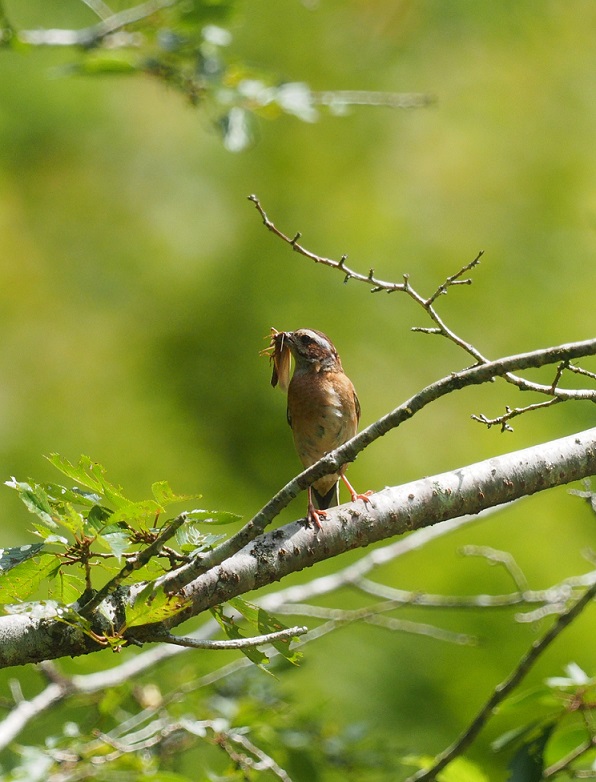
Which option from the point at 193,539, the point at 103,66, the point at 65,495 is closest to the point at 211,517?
the point at 193,539

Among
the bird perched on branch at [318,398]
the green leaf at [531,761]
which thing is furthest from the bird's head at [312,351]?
the green leaf at [531,761]

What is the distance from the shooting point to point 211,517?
2424 millimetres

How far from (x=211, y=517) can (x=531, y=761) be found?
1.58 metres

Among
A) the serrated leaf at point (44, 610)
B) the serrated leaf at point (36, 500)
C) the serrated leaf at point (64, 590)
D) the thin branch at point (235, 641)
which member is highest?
the serrated leaf at point (36, 500)

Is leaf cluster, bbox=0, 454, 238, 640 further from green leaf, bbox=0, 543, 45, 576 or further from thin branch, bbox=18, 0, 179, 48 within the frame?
thin branch, bbox=18, 0, 179, 48

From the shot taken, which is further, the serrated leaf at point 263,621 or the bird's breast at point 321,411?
the bird's breast at point 321,411

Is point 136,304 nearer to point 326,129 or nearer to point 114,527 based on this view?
point 326,129

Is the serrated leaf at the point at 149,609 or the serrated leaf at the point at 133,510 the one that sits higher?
the serrated leaf at the point at 133,510

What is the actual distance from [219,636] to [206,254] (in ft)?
25.6

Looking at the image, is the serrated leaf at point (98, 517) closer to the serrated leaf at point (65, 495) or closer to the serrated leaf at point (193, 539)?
the serrated leaf at point (65, 495)

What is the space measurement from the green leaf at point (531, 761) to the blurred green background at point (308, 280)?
5894mm

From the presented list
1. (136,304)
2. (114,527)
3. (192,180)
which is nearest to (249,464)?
(136,304)

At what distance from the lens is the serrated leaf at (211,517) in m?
2.41

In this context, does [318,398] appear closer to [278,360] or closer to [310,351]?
[310,351]
